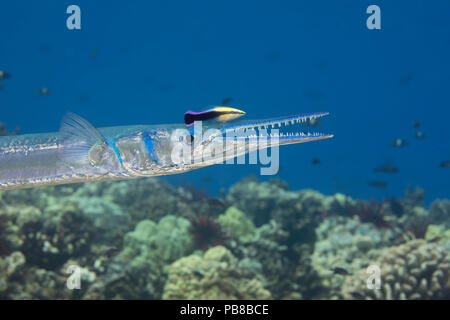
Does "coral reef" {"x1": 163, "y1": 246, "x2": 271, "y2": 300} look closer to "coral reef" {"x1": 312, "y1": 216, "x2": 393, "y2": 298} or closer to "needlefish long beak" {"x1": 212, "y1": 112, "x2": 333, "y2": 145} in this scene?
"coral reef" {"x1": 312, "y1": 216, "x2": 393, "y2": 298}

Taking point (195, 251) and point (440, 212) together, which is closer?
point (195, 251)

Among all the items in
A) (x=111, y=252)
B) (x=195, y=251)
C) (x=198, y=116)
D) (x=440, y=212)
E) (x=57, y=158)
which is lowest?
(x=195, y=251)

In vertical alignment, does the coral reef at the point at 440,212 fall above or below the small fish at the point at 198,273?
above

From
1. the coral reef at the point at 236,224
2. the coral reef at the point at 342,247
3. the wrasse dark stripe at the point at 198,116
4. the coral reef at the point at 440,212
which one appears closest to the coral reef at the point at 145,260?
the coral reef at the point at 236,224

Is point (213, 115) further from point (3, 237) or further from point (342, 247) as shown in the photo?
point (342, 247)

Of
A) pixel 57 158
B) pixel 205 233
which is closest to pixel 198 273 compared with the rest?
pixel 205 233

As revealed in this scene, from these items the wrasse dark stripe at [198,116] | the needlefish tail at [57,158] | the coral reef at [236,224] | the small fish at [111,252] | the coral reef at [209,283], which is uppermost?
the wrasse dark stripe at [198,116]

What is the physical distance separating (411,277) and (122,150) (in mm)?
5175

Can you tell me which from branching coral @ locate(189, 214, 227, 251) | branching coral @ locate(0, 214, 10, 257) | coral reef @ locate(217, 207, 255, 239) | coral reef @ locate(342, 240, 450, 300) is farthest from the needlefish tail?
coral reef @ locate(217, 207, 255, 239)

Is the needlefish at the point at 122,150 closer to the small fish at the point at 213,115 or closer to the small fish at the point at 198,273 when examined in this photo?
the small fish at the point at 213,115

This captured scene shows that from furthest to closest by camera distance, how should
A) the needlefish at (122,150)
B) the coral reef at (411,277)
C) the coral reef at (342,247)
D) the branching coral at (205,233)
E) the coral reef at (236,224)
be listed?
the coral reef at (236,224) → the branching coral at (205,233) → the coral reef at (342,247) → the coral reef at (411,277) → the needlefish at (122,150)

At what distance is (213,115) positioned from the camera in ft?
9.75

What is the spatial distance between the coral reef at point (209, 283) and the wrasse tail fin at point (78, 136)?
3.02 meters

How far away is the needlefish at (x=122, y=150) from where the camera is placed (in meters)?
2.57
